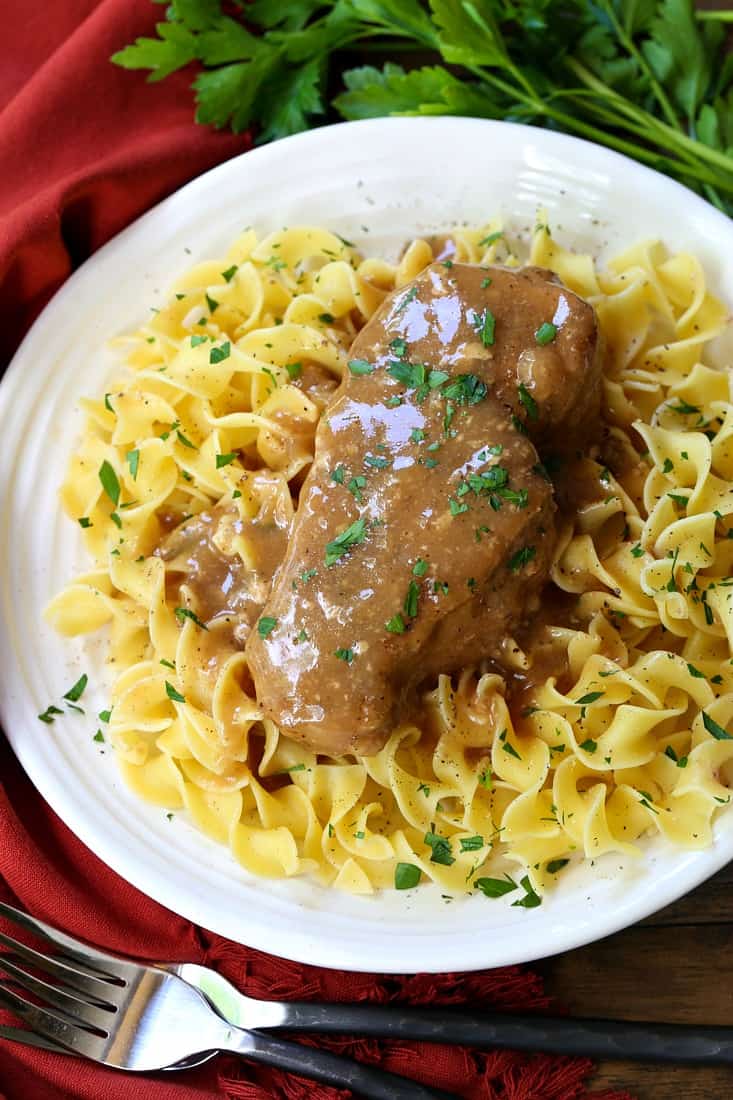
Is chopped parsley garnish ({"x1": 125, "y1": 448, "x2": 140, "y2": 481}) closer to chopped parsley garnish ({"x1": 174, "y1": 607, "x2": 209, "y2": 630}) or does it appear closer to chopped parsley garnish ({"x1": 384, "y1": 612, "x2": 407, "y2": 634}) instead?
chopped parsley garnish ({"x1": 174, "y1": 607, "x2": 209, "y2": 630})

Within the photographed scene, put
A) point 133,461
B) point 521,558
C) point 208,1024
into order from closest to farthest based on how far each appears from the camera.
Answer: point 521,558, point 208,1024, point 133,461

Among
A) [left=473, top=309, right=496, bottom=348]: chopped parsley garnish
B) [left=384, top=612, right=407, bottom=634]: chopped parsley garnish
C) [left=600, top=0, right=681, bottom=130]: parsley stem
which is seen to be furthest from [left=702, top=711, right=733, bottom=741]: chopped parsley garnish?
[left=600, top=0, right=681, bottom=130]: parsley stem

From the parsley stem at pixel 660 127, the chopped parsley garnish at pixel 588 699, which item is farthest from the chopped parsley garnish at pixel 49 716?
the parsley stem at pixel 660 127

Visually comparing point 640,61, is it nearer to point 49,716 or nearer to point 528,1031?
point 49,716

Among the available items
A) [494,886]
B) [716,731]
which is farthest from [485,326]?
[494,886]

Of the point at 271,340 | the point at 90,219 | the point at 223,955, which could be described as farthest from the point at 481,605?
the point at 90,219
